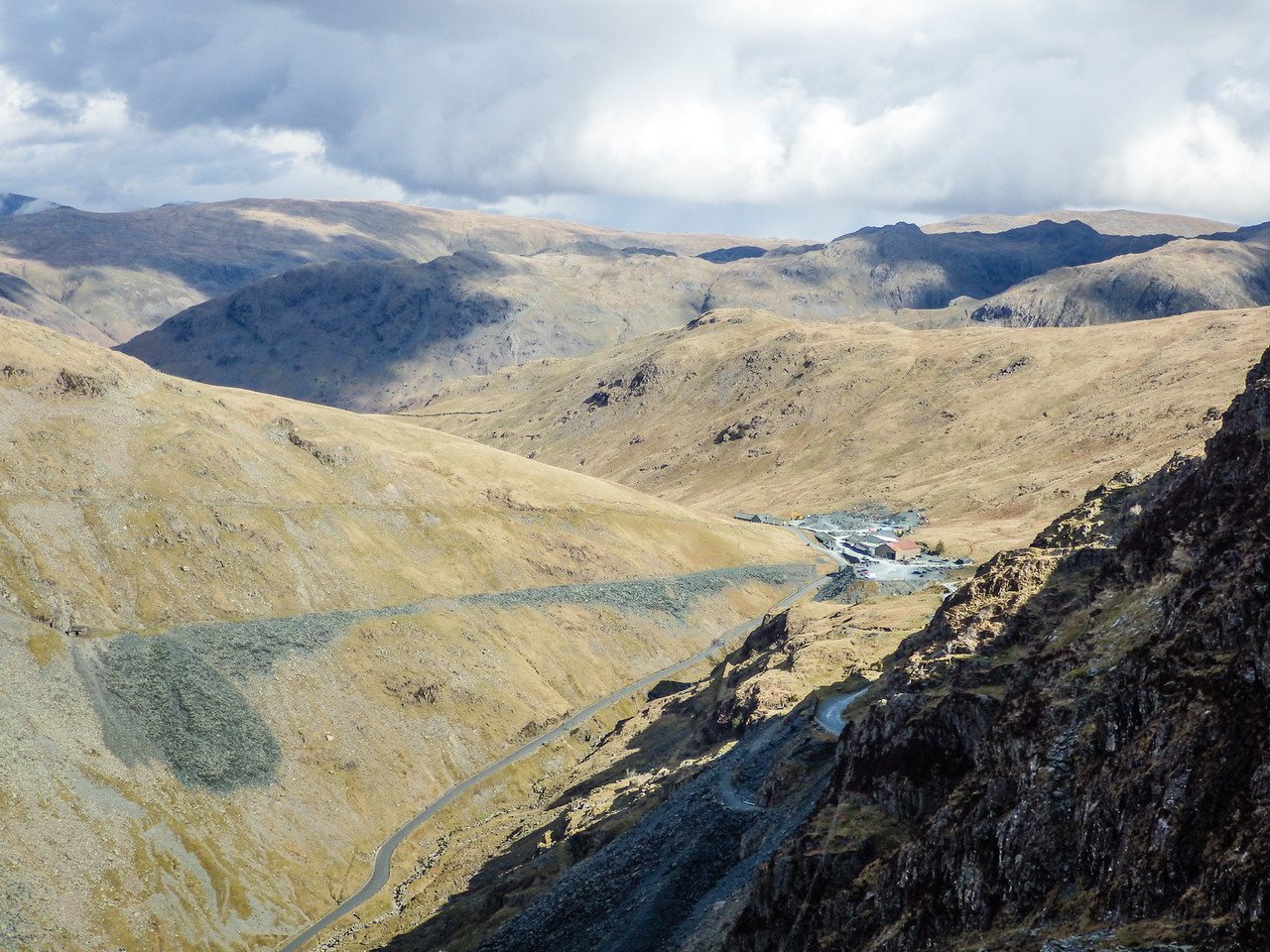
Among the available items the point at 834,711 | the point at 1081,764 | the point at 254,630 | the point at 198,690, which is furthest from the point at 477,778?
the point at 1081,764

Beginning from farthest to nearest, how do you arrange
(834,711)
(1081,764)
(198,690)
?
(198,690) → (834,711) → (1081,764)

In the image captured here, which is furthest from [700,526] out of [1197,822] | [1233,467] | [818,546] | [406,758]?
[1197,822]

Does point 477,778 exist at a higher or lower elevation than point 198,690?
lower

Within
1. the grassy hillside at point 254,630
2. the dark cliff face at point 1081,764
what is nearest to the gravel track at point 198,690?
the grassy hillside at point 254,630

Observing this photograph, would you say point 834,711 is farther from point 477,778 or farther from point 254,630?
point 254,630

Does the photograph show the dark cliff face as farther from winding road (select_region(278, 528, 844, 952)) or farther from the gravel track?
the gravel track

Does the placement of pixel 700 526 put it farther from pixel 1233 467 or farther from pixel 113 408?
pixel 1233 467

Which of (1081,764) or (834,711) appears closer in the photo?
(1081,764)
